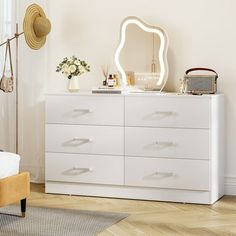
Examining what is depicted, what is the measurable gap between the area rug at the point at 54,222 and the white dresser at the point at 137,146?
54 centimetres

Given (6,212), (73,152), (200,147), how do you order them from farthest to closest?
(73,152), (200,147), (6,212)

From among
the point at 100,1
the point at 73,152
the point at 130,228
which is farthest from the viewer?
the point at 100,1

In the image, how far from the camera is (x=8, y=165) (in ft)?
13.1

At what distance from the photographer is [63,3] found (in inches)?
212

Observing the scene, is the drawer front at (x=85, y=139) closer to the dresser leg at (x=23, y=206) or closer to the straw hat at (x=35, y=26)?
the straw hat at (x=35, y=26)

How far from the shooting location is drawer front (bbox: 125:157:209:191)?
464 cm

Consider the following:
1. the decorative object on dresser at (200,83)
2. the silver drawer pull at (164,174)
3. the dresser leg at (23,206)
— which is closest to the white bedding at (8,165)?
the dresser leg at (23,206)

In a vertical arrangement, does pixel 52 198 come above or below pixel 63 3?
below

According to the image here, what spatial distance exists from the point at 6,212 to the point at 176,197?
1.25m

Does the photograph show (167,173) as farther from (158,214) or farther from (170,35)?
(170,35)

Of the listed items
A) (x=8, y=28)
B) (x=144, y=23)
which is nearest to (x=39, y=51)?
(x=8, y=28)

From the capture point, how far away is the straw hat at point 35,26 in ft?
16.8

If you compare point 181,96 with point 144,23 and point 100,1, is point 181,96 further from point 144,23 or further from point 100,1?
point 100,1

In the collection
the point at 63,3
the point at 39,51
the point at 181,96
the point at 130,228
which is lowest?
the point at 130,228
